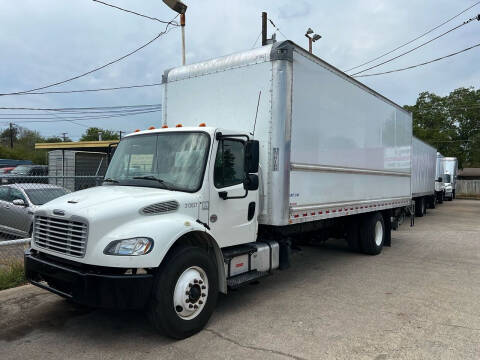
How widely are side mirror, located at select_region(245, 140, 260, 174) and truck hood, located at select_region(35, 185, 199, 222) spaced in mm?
768

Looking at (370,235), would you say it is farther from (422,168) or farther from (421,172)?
(422,168)

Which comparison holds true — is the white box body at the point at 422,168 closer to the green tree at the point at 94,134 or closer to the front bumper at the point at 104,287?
the front bumper at the point at 104,287

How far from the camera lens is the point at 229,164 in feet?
16.2

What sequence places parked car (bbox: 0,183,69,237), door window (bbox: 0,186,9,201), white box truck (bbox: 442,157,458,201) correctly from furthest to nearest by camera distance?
white box truck (bbox: 442,157,458,201) < door window (bbox: 0,186,9,201) < parked car (bbox: 0,183,69,237)

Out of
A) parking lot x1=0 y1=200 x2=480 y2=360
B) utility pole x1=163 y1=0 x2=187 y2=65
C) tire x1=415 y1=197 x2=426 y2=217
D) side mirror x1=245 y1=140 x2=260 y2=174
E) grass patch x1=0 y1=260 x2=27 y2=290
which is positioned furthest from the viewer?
tire x1=415 y1=197 x2=426 y2=217

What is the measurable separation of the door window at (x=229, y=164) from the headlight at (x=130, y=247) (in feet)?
4.16

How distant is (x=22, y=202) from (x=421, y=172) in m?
16.5

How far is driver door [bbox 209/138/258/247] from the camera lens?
187 inches

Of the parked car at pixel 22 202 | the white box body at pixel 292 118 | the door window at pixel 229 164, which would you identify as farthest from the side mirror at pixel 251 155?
the parked car at pixel 22 202

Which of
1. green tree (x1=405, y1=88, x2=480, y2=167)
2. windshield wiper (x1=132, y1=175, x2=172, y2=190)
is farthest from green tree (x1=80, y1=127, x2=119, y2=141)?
windshield wiper (x1=132, y1=175, x2=172, y2=190)

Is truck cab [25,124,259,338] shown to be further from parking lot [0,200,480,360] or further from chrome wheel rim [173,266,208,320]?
parking lot [0,200,480,360]

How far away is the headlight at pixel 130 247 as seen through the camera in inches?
147

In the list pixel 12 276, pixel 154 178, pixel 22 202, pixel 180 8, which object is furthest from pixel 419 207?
pixel 12 276

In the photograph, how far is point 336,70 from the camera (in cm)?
701
